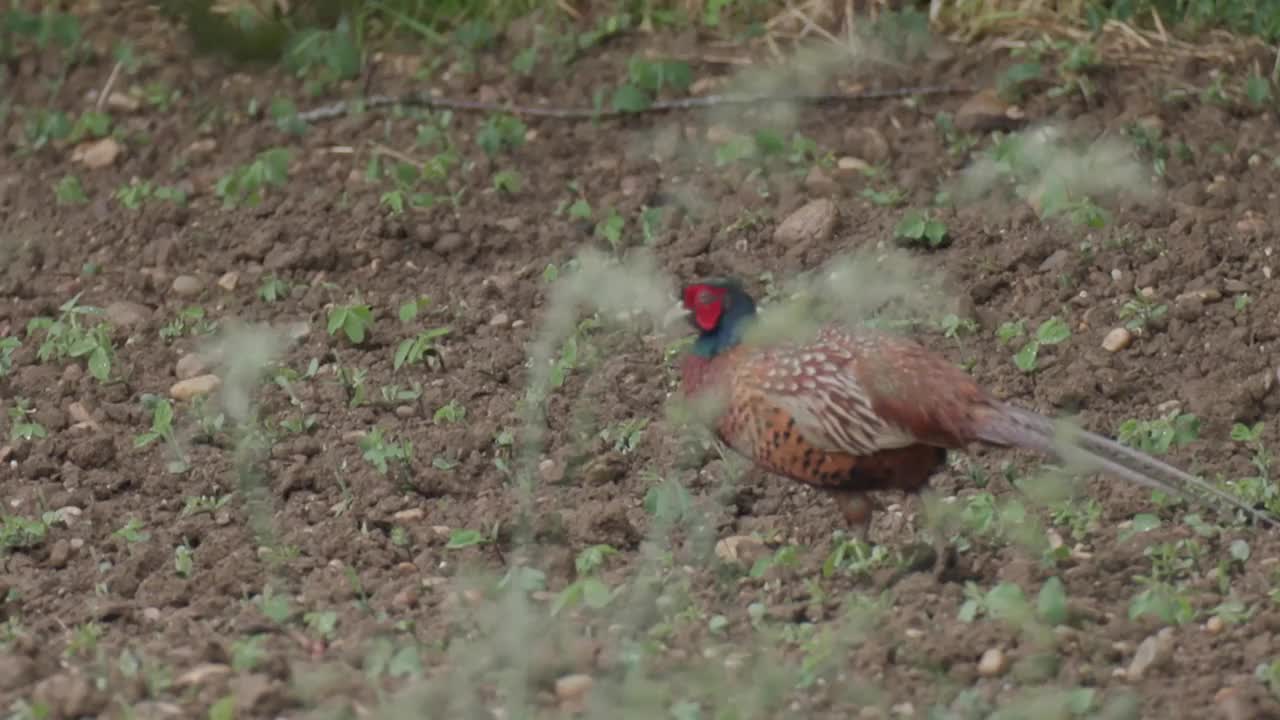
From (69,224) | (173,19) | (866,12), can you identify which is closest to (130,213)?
(69,224)

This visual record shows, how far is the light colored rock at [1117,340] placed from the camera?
236 inches

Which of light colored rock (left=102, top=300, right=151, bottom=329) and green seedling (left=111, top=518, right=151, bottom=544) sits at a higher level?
green seedling (left=111, top=518, right=151, bottom=544)

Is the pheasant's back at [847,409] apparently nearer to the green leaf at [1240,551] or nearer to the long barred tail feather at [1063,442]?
the long barred tail feather at [1063,442]

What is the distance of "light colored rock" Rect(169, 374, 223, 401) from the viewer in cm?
609

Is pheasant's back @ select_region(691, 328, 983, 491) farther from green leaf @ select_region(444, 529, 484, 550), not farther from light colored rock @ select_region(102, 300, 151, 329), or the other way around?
light colored rock @ select_region(102, 300, 151, 329)

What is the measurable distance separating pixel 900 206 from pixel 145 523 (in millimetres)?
2684

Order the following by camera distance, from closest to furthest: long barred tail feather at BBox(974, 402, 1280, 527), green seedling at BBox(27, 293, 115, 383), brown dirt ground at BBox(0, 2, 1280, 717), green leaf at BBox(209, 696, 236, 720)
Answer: green leaf at BBox(209, 696, 236, 720)
brown dirt ground at BBox(0, 2, 1280, 717)
long barred tail feather at BBox(974, 402, 1280, 527)
green seedling at BBox(27, 293, 115, 383)

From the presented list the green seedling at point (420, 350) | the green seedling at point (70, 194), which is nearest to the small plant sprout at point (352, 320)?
the green seedling at point (420, 350)

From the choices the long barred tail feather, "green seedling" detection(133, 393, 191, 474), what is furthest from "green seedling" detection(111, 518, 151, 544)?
the long barred tail feather

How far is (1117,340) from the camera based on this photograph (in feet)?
19.7

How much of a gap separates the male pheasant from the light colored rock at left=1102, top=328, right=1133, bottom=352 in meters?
1.10

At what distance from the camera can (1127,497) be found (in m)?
5.18

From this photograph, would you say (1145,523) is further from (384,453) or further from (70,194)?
(70,194)

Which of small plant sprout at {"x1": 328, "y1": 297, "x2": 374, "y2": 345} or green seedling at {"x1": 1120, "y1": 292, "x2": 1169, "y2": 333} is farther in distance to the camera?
small plant sprout at {"x1": 328, "y1": 297, "x2": 374, "y2": 345}
